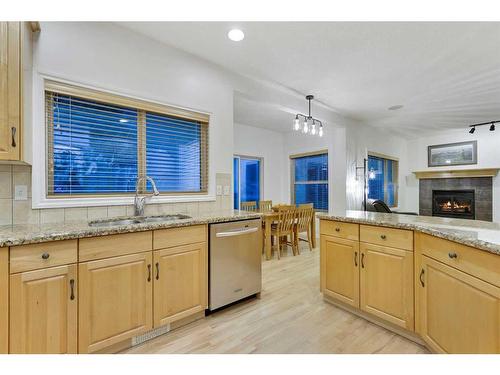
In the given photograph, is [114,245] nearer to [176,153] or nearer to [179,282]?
[179,282]

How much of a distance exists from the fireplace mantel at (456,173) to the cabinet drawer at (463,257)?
5.76 metres

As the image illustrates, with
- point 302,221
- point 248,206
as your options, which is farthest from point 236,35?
point 248,206

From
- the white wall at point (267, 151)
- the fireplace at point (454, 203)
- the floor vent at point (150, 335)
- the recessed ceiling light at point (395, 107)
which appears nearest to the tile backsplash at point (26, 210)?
the floor vent at point (150, 335)

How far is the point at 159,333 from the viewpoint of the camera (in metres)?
1.87

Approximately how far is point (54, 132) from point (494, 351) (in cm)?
308

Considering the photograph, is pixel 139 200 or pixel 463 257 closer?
pixel 463 257

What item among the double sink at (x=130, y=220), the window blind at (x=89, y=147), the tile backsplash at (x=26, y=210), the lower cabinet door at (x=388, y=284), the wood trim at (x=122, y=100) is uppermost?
the wood trim at (x=122, y=100)

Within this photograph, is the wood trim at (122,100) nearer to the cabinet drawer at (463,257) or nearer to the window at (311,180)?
the cabinet drawer at (463,257)

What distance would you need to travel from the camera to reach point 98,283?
1.55 meters

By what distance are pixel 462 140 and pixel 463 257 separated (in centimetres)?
637

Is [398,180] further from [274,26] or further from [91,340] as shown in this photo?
[91,340]

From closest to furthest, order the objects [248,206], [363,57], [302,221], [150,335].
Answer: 1. [150,335]
2. [363,57]
3. [302,221]
4. [248,206]

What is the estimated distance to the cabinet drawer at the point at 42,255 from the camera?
128 centimetres
